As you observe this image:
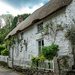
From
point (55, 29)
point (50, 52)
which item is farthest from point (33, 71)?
point (55, 29)

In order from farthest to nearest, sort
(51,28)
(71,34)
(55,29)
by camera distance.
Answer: (51,28) → (55,29) → (71,34)

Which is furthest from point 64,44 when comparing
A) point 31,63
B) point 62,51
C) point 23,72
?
point 23,72

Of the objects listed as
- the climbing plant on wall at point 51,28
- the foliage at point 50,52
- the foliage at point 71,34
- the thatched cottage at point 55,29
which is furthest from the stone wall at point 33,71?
the climbing plant on wall at point 51,28

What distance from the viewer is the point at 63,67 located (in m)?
4.80

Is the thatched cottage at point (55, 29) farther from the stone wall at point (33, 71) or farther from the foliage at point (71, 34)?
the stone wall at point (33, 71)

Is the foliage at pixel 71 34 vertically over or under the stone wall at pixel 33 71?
over

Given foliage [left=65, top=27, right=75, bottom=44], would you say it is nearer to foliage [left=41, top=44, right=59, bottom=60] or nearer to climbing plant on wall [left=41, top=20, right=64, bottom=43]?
climbing plant on wall [left=41, top=20, right=64, bottom=43]

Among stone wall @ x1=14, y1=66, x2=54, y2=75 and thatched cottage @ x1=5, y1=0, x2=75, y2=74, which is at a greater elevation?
thatched cottage @ x1=5, y1=0, x2=75, y2=74

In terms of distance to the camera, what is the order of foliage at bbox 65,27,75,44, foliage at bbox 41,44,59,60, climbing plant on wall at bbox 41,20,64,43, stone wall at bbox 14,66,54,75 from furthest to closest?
climbing plant on wall at bbox 41,20,64,43 → foliage at bbox 41,44,59,60 → foliage at bbox 65,27,75,44 → stone wall at bbox 14,66,54,75

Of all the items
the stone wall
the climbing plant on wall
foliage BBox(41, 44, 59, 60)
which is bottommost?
the stone wall

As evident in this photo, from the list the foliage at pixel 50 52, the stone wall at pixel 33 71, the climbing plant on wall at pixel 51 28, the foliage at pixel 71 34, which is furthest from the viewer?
the climbing plant on wall at pixel 51 28

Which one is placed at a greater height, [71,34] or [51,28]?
[51,28]

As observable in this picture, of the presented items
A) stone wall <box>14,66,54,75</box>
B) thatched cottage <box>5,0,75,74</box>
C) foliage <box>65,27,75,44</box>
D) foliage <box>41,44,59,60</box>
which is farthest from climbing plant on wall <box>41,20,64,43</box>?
stone wall <box>14,66,54,75</box>

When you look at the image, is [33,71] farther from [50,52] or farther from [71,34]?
[71,34]
